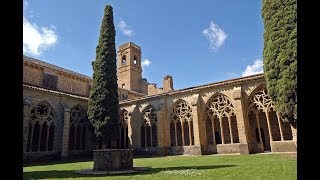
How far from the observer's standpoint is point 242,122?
60.2ft

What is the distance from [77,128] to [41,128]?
3500mm

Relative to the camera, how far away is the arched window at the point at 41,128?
1994cm

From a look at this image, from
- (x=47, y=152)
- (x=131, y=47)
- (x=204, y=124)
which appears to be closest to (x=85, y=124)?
(x=47, y=152)

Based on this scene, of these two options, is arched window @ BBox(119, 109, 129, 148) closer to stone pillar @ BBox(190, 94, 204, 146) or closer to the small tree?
the small tree

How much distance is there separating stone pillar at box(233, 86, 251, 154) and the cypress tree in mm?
4932

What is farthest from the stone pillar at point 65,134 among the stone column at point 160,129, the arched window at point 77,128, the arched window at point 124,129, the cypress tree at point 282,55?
the cypress tree at point 282,55

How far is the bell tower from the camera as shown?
135ft

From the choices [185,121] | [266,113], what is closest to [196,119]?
[185,121]

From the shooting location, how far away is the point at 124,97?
3484cm

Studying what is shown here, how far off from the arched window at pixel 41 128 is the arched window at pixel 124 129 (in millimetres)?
6705

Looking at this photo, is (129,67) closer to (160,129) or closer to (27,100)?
(160,129)

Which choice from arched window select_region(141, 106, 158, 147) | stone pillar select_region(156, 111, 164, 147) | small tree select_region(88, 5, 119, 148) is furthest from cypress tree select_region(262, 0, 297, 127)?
small tree select_region(88, 5, 119, 148)

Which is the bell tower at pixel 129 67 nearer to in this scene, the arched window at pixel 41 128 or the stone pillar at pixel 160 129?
the stone pillar at pixel 160 129
